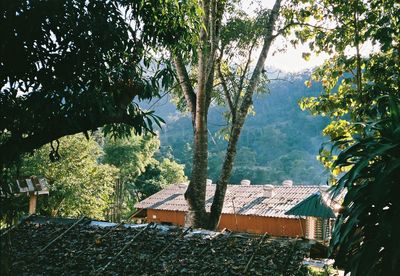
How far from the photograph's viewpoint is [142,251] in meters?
4.75

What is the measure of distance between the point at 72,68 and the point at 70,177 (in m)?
15.6

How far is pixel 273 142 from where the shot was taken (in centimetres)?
6078

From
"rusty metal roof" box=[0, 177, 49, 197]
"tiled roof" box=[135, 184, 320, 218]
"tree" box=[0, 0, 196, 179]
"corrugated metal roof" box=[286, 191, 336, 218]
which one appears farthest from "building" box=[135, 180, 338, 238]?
"tree" box=[0, 0, 196, 179]

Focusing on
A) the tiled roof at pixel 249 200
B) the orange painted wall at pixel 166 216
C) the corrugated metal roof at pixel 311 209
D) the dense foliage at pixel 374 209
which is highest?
the dense foliage at pixel 374 209

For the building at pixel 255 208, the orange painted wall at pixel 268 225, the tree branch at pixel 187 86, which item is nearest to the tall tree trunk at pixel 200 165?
the tree branch at pixel 187 86

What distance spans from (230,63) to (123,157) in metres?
17.9

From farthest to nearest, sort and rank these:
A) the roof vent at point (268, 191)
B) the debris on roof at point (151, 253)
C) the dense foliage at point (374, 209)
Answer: the roof vent at point (268, 191), the debris on roof at point (151, 253), the dense foliage at point (374, 209)

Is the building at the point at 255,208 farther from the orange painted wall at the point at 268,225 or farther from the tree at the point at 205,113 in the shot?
the tree at the point at 205,113

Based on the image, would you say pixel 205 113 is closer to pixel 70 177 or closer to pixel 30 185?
pixel 30 185

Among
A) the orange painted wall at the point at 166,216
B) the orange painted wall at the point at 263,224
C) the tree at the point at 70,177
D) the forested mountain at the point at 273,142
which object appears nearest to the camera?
the tree at the point at 70,177

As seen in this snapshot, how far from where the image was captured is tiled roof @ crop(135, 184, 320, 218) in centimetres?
1923

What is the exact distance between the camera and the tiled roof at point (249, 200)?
19234 millimetres

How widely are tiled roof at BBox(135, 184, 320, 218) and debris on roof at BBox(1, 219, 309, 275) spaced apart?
498 inches

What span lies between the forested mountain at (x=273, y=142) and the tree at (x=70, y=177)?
86.4 feet
